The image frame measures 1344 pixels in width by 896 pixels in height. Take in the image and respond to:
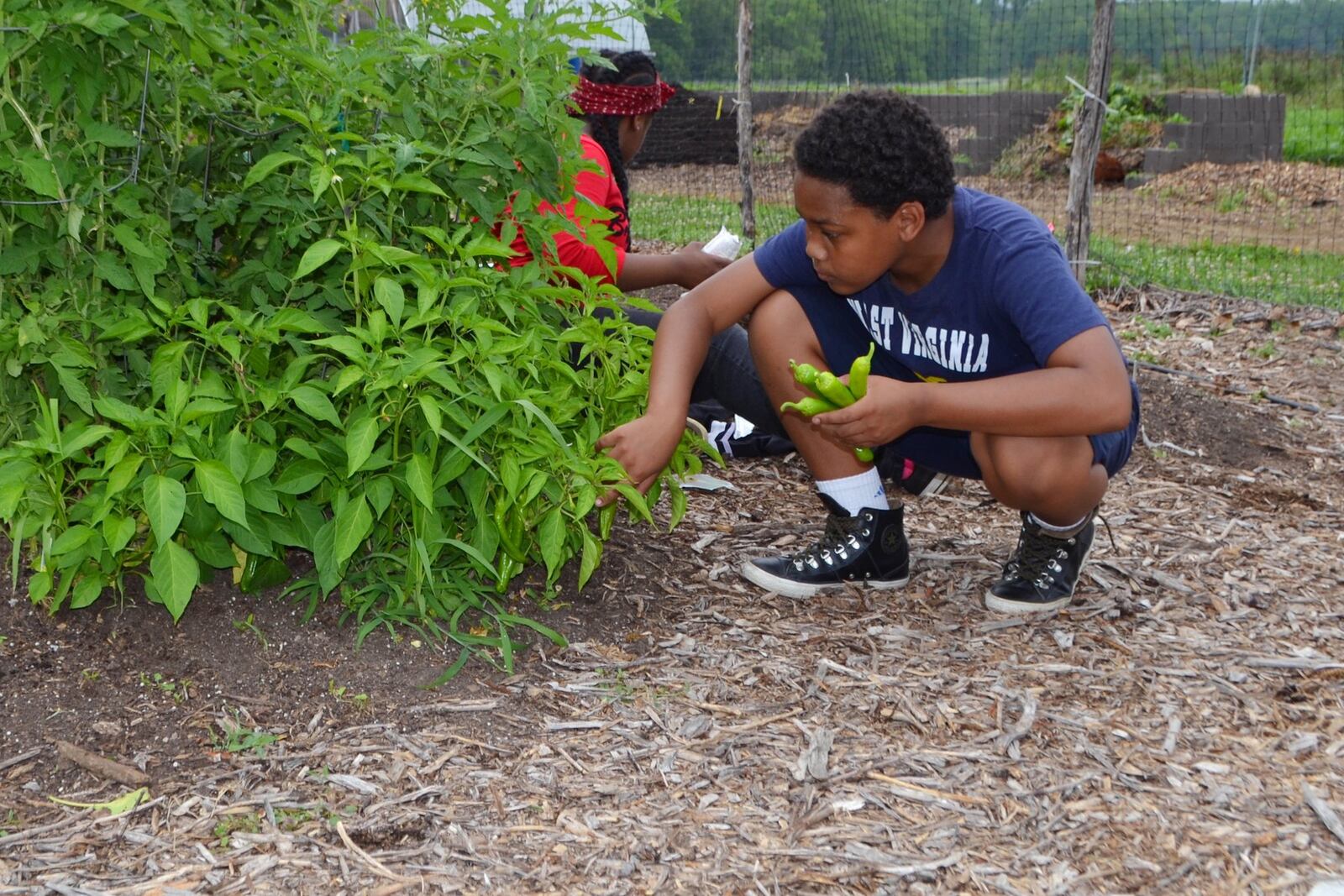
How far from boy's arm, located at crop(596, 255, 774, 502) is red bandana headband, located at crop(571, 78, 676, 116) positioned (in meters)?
1.37

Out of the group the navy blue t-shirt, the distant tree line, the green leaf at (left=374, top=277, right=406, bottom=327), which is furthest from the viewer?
the distant tree line

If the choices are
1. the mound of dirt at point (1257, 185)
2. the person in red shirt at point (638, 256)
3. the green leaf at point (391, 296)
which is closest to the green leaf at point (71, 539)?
the green leaf at point (391, 296)

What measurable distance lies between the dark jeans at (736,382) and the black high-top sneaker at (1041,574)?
802 millimetres

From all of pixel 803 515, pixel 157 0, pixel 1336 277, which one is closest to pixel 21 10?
pixel 157 0

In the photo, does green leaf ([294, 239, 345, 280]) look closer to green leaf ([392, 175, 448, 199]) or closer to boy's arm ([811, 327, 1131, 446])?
green leaf ([392, 175, 448, 199])

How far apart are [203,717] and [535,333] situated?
98cm

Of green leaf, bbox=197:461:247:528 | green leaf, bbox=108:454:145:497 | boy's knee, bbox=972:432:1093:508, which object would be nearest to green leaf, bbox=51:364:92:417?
green leaf, bbox=108:454:145:497

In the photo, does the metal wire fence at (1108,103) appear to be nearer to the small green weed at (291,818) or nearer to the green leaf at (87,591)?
the green leaf at (87,591)

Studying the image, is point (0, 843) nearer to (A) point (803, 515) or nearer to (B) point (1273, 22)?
(A) point (803, 515)

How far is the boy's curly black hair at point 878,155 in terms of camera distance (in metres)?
2.61

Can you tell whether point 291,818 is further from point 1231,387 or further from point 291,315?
point 1231,387

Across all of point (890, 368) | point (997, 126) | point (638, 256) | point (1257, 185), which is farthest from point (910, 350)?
point (997, 126)

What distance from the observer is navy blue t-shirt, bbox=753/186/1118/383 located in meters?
2.64

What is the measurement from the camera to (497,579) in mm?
2615
